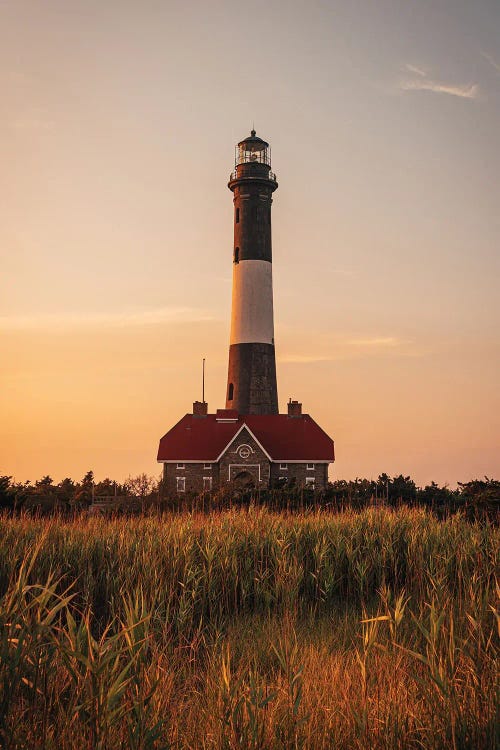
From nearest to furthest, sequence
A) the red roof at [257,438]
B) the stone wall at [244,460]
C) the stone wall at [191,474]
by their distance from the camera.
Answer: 1. the stone wall at [244,460]
2. the stone wall at [191,474]
3. the red roof at [257,438]

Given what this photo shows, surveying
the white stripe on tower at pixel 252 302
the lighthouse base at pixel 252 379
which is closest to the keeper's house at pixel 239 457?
the lighthouse base at pixel 252 379

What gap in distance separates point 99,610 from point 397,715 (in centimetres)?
677

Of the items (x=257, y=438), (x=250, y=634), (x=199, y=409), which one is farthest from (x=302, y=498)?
(x=199, y=409)

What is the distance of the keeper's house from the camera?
3875 centimetres

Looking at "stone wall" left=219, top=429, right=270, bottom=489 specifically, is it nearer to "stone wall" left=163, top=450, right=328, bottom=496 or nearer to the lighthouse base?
"stone wall" left=163, top=450, right=328, bottom=496

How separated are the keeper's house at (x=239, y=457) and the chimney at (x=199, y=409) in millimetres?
818

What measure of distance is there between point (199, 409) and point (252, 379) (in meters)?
4.18

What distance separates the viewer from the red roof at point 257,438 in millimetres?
39812

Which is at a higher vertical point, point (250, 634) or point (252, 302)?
point (252, 302)

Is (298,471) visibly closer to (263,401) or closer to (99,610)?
(263,401)

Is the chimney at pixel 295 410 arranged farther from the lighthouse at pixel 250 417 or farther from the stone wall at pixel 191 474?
the stone wall at pixel 191 474

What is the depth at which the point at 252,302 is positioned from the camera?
39188 millimetres

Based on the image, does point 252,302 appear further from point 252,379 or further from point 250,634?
point 250,634

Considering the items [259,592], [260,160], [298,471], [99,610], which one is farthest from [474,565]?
[260,160]
